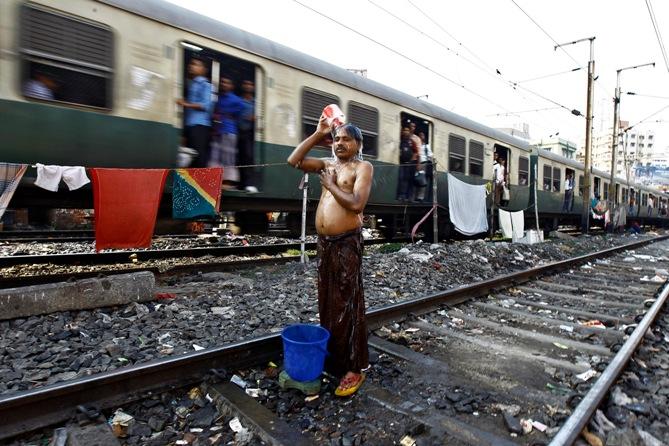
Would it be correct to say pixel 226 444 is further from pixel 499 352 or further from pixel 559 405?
pixel 499 352

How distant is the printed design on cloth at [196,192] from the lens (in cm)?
571

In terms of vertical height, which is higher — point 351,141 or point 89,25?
point 89,25

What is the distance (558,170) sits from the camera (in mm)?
16766

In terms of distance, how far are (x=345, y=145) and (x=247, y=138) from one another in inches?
163

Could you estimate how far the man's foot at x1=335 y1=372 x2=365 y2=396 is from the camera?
2611 mm

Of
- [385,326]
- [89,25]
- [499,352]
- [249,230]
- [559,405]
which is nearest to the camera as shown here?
[559,405]

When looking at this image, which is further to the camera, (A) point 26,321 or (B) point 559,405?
(A) point 26,321

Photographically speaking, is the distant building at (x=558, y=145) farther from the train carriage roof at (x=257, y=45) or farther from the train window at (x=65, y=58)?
the train window at (x=65, y=58)

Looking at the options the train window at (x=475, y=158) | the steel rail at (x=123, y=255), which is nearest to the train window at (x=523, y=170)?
the train window at (x=475, y=158)

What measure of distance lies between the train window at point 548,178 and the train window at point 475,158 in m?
5.14

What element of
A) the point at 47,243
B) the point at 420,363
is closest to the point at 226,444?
the point at 420,363

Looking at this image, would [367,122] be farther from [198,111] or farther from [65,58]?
[65,58]

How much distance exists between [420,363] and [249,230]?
5.00 meters

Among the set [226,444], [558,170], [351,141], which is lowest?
[226,444]
